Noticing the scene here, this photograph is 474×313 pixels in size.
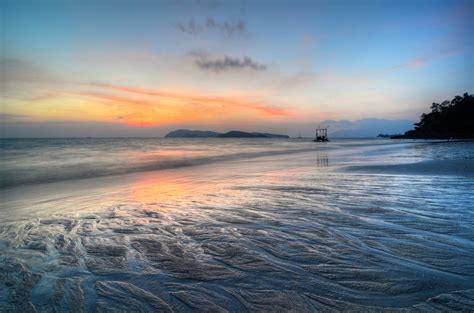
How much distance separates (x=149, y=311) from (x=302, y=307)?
1721 mm

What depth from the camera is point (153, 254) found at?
4.66 metres

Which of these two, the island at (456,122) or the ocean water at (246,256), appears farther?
the island at (456,122)

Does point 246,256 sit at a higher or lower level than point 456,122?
lower

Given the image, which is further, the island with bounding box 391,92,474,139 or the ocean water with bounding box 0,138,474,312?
the island with bounding box 391,92,474,139

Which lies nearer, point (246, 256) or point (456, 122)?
point (246, 256)

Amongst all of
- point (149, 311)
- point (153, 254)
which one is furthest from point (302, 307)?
point (153, 254)

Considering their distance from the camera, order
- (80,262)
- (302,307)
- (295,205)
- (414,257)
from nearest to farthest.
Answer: (302,307)
(414,257)
(80,262)
(295,205)

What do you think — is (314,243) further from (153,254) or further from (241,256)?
(153,254)

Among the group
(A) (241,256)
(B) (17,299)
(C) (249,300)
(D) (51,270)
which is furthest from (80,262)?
(C) (249,300)

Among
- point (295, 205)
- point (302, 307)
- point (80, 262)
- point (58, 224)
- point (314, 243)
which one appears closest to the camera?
point (302, 307)

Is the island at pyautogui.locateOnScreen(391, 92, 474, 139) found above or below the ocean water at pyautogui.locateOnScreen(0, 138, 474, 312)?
above

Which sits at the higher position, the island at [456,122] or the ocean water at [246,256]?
the island at [456,122]

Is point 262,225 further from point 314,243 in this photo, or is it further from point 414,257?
point 414,257

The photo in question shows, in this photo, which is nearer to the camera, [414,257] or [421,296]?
[421,296]
